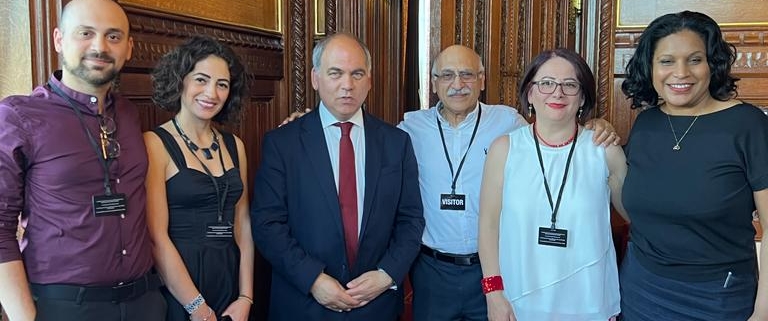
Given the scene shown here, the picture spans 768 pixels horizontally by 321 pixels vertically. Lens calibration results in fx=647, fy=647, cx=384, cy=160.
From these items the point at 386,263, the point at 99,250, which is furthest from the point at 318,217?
the point at 99,250

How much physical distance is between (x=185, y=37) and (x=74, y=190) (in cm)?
110

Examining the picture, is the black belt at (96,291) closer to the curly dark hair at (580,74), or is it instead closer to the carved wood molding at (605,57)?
the curly dark hair at (580,74)

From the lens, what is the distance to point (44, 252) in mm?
1714

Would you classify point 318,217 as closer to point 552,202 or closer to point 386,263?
point 386,263

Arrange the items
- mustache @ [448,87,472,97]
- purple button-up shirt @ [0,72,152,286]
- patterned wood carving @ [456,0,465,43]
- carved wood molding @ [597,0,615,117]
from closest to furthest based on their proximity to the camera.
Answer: purple button-up shirt @ [0,72,152,286] → mustache @ [448,87,472,97] → carved wood molding @ [597,0,615,117] → patterned wood carving @ [456,0,465,43]

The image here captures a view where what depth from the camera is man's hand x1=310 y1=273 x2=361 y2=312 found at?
2281 mm

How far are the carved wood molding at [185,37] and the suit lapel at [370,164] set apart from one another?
835mm

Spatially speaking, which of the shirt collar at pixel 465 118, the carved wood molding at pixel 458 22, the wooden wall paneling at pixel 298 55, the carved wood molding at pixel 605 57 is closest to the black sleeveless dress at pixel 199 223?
the shirt collar at pixel 465 118

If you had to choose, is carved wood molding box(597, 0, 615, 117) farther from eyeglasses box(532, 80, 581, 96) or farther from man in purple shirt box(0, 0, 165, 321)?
man in purple shirt box(0, 0, 165, 321)

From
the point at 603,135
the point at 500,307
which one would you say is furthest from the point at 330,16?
the point at 500,307

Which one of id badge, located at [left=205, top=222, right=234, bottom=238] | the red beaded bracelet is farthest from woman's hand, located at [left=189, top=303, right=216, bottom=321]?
the red beaded bracelet

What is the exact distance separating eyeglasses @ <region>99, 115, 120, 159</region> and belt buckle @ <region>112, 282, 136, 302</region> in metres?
0.37

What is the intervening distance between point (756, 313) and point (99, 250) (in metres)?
1.91

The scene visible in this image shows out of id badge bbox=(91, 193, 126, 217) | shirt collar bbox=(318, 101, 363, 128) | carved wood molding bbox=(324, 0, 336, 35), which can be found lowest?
id badge bbox=(91, 193, 126, 217)
